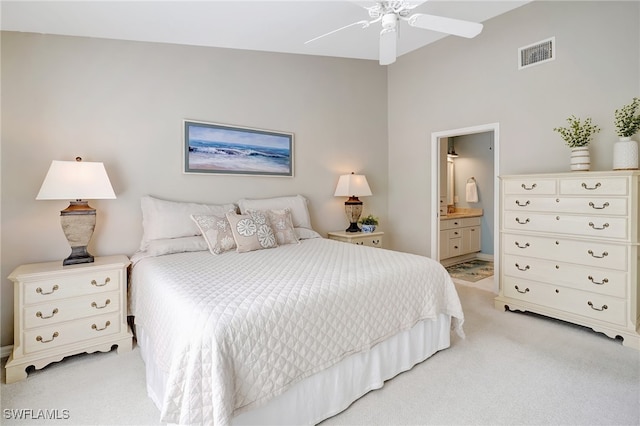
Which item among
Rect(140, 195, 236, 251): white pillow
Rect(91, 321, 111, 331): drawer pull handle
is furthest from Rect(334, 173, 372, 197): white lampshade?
Rect(91, 321, 111, 331): drawer pull handle

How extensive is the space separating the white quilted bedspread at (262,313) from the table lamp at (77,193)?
0.44 m

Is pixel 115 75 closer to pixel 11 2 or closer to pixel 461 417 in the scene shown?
pixel 11 2

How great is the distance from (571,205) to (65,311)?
4.09 meters

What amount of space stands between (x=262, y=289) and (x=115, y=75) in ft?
8.05

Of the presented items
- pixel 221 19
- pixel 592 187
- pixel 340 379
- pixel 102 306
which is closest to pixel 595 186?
pixel 592 187

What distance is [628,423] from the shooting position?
1618 mm

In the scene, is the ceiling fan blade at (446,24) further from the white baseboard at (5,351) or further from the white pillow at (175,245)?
the white baseboard at (5,351)

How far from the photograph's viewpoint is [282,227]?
3.10m

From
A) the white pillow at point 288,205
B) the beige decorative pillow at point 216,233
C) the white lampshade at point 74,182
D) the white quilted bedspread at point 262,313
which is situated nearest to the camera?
the white quilted bedspread at point 262,313

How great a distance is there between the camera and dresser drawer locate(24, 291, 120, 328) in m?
2.09

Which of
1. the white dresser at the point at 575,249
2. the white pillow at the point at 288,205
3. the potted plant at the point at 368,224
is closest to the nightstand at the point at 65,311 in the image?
the white pillow at the point at 288,205

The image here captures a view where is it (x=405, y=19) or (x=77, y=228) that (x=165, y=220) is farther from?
(x=405, y=19)

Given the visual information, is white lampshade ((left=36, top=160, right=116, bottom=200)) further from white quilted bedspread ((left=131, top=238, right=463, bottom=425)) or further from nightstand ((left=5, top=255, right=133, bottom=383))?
white quilted bedspread ((left=131, top=238, right=463, bottom=425))

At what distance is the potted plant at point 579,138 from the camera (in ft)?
9.05
